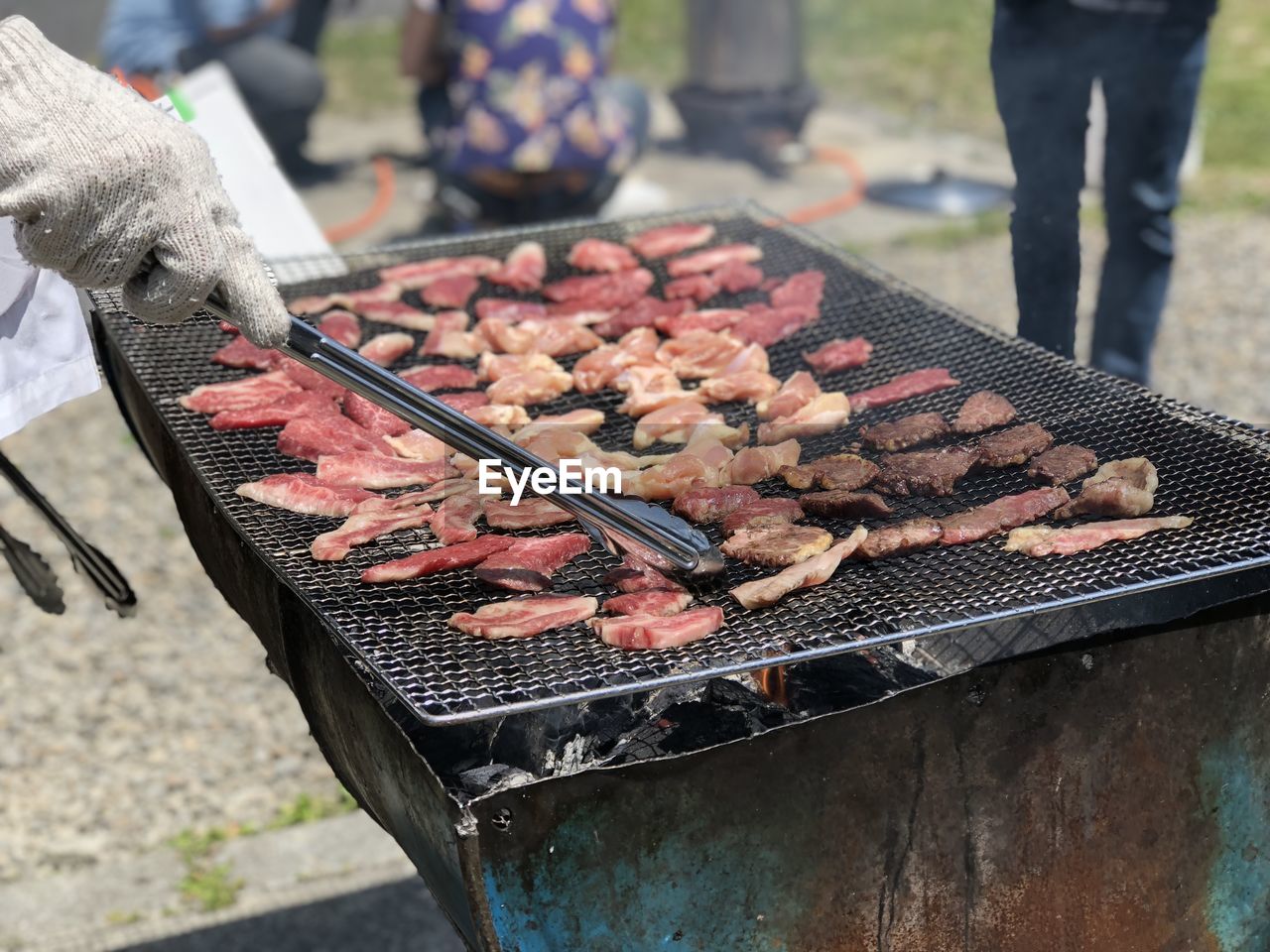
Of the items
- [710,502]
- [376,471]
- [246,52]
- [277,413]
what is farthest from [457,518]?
[246,52]

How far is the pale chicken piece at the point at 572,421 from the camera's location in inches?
104

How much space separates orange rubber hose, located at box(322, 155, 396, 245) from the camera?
25.1 feet

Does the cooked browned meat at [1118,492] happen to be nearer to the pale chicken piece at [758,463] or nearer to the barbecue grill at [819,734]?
the barbecue grill at [819,734]

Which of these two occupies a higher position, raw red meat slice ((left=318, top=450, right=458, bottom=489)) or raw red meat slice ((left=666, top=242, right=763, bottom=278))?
raw red meat slice ((left=666, top=242, right=763, bottom=278))

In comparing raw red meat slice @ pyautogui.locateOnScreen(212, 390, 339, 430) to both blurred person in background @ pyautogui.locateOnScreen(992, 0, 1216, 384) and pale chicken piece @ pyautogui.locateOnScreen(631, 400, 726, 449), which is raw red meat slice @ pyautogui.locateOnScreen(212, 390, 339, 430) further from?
blurred person in background @ pyautogui.locateOnScreen(992, 0, 1216, 384)

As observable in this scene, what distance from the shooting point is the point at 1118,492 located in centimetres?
219

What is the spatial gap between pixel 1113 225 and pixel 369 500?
289cm

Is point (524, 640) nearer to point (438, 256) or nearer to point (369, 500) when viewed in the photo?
point (369, 500)

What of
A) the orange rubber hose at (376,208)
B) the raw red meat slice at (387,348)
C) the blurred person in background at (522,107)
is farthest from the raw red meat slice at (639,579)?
the orange rubber hose at (376,208)

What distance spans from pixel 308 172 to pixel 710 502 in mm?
7032

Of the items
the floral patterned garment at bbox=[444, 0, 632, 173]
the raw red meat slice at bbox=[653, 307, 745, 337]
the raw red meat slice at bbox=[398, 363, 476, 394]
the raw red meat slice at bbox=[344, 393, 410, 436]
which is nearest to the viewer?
the raw red meat slice at bbox=[344, 393, 410, 436]

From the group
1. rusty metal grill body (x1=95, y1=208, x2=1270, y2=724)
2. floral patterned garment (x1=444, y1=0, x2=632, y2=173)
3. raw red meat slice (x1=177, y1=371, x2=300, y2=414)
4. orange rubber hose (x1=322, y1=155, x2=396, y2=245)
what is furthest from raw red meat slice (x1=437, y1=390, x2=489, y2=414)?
orange rubber hose (x1=322, y1=155, x2=396, y2=245)

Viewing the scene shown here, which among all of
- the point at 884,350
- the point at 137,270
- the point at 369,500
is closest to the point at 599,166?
the point at 884,350

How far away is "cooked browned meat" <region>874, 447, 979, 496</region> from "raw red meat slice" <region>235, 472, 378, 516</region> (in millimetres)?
928
